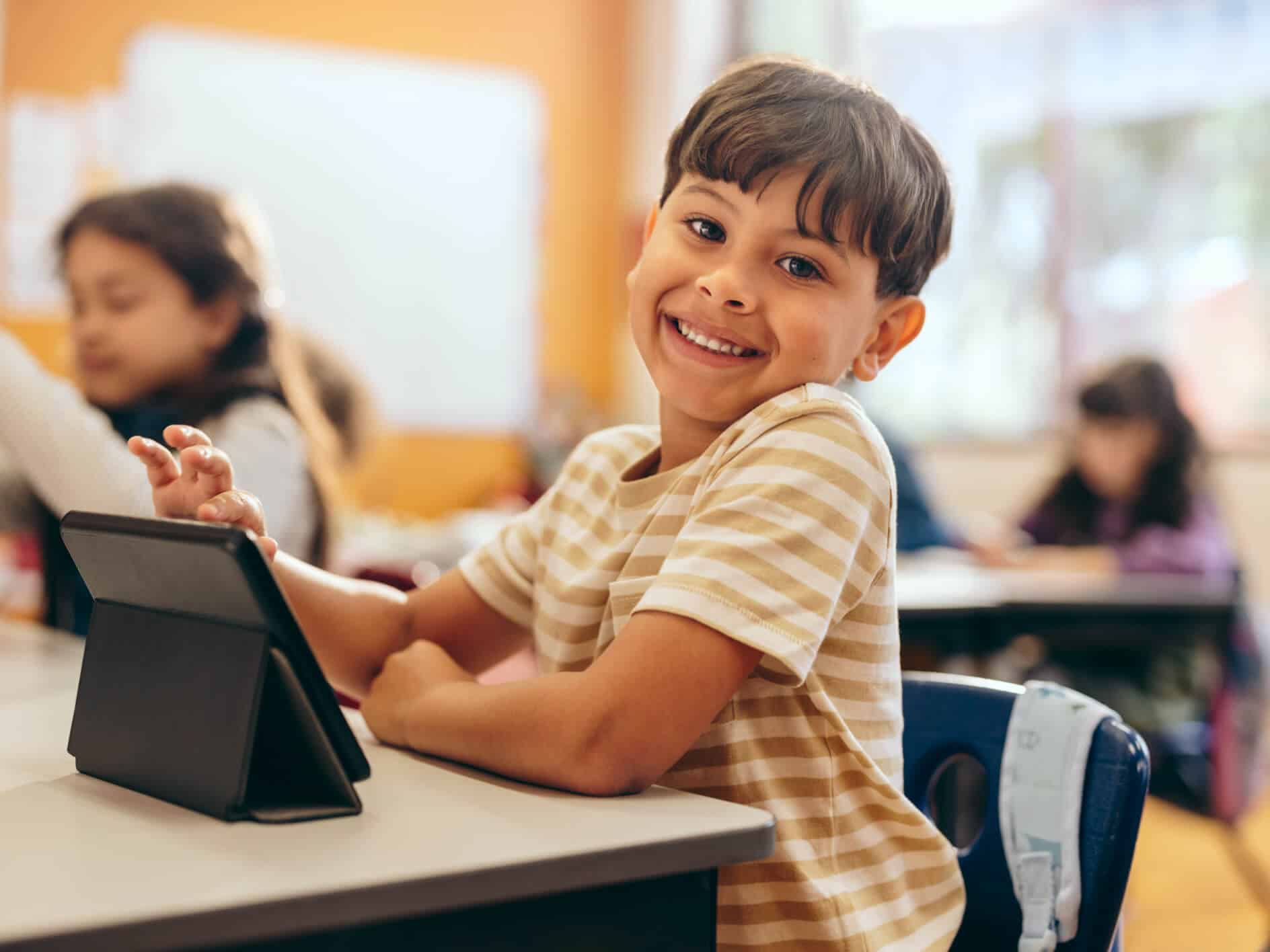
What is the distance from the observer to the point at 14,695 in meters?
1.14

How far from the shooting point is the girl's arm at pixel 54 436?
1.34m

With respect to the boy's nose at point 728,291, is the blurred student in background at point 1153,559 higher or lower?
lower

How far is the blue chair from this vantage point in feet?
3.35

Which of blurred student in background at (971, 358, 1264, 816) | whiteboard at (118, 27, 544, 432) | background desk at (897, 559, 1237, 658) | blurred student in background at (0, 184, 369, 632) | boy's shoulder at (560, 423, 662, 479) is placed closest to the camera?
boy's shoulder at (560, 423, 662, 479)

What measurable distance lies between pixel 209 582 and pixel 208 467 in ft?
0.67

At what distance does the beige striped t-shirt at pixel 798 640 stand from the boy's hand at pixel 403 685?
0.11m

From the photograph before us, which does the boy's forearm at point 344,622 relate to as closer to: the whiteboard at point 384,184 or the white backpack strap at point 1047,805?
the white backpack strap at point 1047,805

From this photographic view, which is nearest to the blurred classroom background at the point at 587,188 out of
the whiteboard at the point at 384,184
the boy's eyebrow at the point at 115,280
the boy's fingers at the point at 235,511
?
the whiteboard at the point at 384,184

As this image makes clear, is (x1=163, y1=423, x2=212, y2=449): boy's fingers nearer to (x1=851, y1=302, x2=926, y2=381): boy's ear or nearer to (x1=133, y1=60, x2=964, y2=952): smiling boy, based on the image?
(x1=133, y1=60, x2=964, y2=952): smiling boy

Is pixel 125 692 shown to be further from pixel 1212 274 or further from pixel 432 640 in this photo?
pixel 1212 274

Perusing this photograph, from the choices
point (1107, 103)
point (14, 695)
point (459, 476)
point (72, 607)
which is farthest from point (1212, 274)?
point (14, 695)

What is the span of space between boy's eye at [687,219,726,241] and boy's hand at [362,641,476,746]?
381 mm

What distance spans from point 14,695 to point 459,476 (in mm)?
4333

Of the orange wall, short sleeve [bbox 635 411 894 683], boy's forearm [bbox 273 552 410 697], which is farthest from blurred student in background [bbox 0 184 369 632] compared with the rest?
the orange wall
